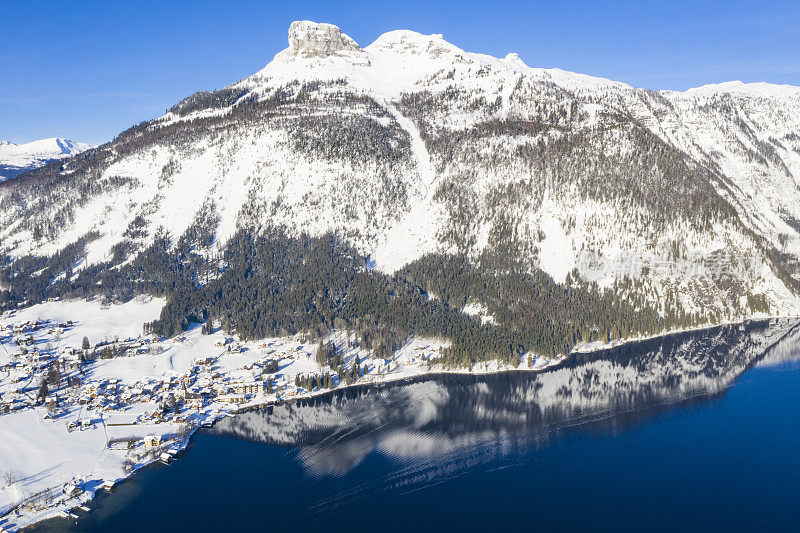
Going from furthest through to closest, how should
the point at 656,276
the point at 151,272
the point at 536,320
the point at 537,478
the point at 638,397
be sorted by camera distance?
the point at 151,272 < the point at 656,276 < the point at 536,320 < the point at 638,397 < the point at 537,478

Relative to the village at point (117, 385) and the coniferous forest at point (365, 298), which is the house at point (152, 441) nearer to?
the village at point (117, 385)

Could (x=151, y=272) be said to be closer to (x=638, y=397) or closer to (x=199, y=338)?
(x=199, y=338)

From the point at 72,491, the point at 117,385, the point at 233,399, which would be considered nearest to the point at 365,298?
the point at 233,399

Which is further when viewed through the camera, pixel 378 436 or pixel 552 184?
pixel 552 184

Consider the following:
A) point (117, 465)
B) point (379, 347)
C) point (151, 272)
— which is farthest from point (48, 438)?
point (151, 272)

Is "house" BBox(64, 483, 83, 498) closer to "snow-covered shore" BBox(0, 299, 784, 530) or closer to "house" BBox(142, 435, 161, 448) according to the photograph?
"snow-covered shore" BBox(0, 299, 784, 530)

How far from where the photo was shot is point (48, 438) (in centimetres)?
9962

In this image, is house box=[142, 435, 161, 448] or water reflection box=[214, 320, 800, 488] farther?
house box=[142, 435, 161, 448]

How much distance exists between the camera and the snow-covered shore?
88.2 meters

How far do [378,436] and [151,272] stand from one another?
413 ft

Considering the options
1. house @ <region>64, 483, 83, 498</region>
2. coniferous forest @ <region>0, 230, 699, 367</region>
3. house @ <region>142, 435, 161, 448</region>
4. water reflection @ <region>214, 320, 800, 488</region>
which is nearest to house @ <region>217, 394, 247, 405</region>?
water reflection @ <region>214, 320, 800, 488</region>

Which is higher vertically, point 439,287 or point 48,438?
point 439,287

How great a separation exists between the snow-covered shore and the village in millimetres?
240

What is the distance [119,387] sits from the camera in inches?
4850
